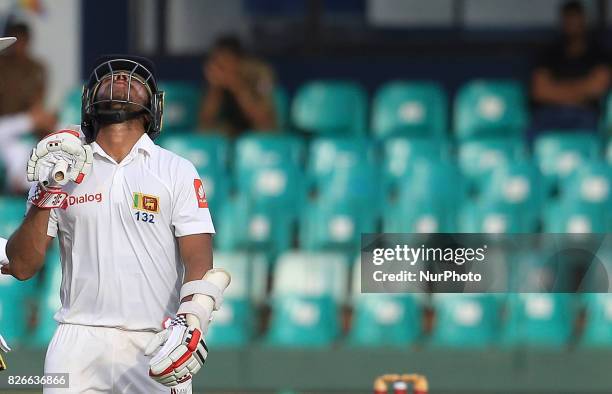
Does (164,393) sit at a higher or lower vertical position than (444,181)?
lower

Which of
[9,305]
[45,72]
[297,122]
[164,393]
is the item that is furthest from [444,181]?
[164,393]

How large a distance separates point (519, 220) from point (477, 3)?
268 cm

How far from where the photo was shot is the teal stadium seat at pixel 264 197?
740cm

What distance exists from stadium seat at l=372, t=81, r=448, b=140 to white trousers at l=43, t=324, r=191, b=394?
16.3ft

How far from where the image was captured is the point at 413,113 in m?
8.66

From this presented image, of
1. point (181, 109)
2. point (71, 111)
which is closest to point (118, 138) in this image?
point (71, 111)

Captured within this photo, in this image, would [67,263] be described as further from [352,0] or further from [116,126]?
[352,0]

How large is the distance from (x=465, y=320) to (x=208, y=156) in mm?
2002

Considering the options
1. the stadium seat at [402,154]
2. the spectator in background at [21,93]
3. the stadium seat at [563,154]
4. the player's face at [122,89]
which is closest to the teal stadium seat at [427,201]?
the stadium seat at [402,154]

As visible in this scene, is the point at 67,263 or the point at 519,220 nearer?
the point at 67,263

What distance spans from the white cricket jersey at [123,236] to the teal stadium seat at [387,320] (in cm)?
319

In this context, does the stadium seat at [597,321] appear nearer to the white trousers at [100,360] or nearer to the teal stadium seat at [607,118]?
the teal stadium seat at [607,118]

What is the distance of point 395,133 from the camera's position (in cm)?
867

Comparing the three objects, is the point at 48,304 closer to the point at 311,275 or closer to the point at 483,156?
the point at 311,275
